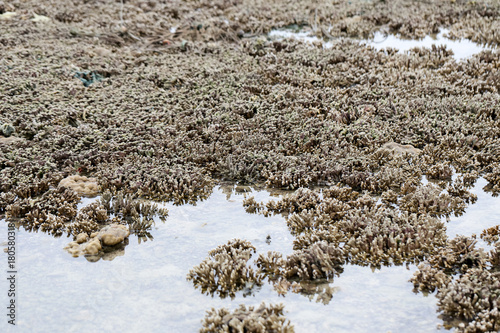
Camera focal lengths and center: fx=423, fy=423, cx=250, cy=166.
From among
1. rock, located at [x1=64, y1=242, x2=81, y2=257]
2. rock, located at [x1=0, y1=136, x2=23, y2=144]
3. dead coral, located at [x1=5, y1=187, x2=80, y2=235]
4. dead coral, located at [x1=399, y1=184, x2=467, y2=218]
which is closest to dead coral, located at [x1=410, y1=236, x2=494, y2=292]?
dead coral, located at [x1=399, y1=184, x2=467, y2=218]

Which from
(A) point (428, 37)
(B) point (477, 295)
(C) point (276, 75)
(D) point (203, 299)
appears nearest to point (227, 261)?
(D) point (203, 299)

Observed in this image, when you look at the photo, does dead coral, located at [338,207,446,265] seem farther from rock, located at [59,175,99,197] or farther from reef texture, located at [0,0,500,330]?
rock, located at [59,175,99,197]

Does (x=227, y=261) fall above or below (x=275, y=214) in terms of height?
below

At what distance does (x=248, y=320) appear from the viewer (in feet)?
15.3

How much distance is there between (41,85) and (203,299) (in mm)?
9479

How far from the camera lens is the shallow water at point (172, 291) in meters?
4.85

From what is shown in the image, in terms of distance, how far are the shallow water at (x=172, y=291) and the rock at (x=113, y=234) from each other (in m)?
0.20

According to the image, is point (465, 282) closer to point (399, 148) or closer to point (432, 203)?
point (432, 203)

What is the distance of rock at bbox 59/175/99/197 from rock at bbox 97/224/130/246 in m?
1.41

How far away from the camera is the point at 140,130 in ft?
31.9

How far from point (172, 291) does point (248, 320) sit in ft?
4.03

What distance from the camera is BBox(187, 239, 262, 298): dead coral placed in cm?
538

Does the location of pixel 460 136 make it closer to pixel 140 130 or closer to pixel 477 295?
pixel 477 295

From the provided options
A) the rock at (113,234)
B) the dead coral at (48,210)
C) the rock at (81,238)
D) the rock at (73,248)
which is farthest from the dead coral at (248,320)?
the dead coral at (48,210)
